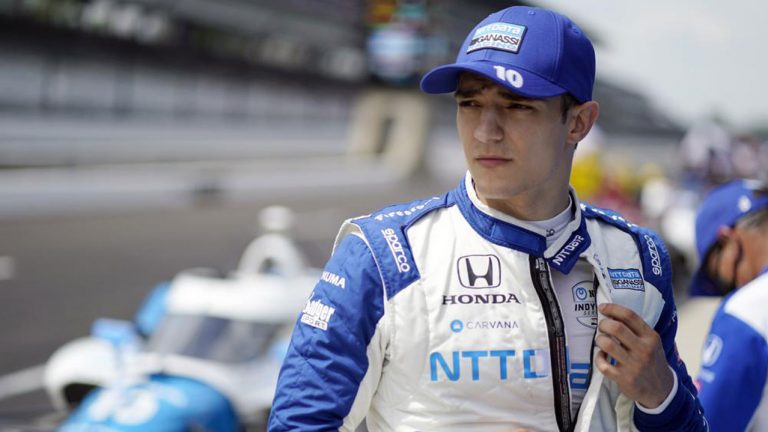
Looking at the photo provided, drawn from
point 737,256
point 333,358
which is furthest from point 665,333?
point 737,256

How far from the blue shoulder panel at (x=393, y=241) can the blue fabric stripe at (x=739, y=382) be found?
3.31 ft

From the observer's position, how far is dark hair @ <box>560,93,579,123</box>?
1.87 m

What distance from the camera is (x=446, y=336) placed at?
1752mm

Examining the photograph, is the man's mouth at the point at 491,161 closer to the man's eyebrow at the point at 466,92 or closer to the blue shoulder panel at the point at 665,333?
the man's eyebrow at the point at 466,92

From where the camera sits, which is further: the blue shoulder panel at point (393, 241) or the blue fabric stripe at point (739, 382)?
the blue fabric stripe at point (739, 382)

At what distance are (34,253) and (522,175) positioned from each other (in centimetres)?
1614

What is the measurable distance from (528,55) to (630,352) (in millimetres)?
600

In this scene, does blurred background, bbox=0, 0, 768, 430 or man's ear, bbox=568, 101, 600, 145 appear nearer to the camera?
man's ear, bbox=568, 101, 600, 145

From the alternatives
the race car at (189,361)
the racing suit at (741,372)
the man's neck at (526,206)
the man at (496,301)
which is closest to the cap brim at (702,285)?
the racing suit at (741,372)

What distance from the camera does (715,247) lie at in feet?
9.77

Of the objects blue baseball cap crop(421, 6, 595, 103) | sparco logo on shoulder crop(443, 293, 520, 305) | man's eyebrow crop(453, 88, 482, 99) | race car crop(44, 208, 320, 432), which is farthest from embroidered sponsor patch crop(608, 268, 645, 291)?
race car crop(44, 208, 320, 432)

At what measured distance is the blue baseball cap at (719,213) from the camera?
2.90m

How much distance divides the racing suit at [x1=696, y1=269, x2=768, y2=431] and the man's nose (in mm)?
1051

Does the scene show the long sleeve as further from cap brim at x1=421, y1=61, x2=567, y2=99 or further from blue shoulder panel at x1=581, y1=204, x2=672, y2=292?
cap brim at x1=421, y1=61, x2=567, y2=99
